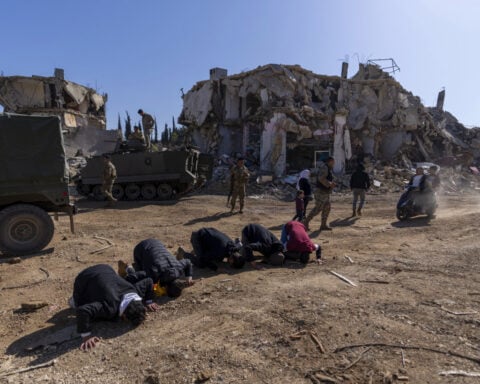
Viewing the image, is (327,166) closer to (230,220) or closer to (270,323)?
(230,220)

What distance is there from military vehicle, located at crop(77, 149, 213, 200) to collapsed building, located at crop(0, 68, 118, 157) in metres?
10.8

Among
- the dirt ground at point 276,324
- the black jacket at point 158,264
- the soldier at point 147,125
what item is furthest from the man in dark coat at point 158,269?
the soldier at point 147,125

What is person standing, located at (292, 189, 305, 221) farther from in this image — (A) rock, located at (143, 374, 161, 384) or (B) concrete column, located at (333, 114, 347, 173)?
(B) concrete column, located at (333, 114, 347, 173)

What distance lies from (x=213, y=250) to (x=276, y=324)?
79.8 inches

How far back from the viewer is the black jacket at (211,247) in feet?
18.1

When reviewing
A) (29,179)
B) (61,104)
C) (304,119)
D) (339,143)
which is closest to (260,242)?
(29,179)

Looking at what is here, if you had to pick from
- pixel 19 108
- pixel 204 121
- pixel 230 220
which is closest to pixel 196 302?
pixel 230 220

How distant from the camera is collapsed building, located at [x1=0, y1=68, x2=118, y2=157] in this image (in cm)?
2594

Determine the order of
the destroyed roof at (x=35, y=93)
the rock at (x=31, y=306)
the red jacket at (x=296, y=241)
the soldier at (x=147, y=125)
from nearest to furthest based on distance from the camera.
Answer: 1. the rock at (x=31, y=306)
2. the red jacket at (x=296, y=241)
3. the soldier at (x=147, y=125)
4. the destroyed roof at (x=35, y=93)

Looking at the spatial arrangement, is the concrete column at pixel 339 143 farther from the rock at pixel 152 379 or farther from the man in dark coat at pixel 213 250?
the rock at pixel 152 379

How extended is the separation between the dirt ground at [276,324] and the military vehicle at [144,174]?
7215 mm

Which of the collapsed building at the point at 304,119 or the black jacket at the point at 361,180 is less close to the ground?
the collapsed building at the point at 304,119

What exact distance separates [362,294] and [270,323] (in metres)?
1.42

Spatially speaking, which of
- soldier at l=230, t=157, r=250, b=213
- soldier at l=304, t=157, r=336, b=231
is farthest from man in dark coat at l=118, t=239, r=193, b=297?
soldier at l=230, t=157, r=250, b=213
